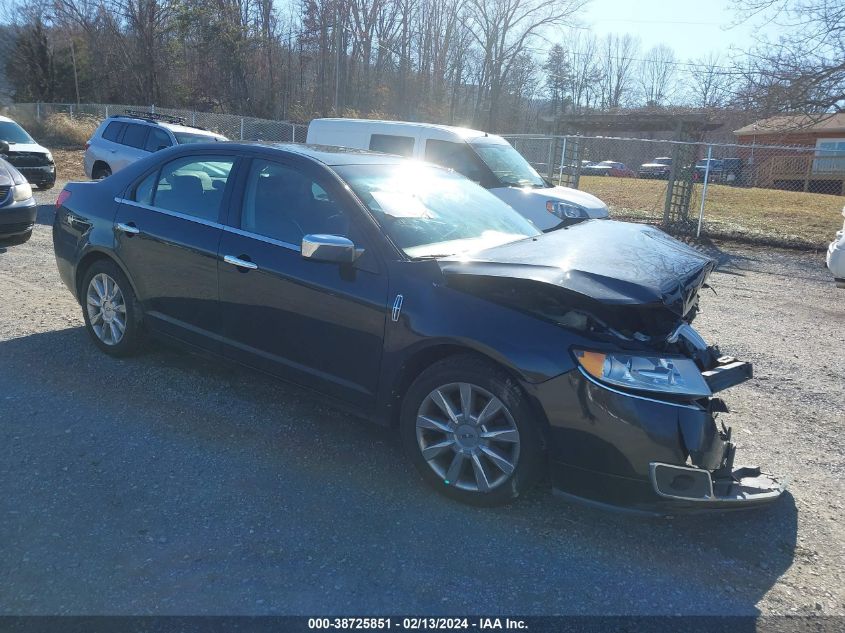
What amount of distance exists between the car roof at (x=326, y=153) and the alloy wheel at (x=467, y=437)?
1.66 m

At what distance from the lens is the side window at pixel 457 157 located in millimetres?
9429

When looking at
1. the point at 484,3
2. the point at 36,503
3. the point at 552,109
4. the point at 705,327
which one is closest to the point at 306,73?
the point at 484,3

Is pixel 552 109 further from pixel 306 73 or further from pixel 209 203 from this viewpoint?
pixel 209 203

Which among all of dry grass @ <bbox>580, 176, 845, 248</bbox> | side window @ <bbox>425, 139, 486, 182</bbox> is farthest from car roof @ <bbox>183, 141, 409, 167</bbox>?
dry grass @ <bbox>580, 176, 845, 248</bbox>

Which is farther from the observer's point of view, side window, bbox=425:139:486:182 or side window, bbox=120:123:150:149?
side window, bbox=120:123:150:149

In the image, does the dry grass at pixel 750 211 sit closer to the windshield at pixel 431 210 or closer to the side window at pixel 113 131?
the windshield at pixel 431 210

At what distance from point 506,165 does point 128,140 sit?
27.7 ft

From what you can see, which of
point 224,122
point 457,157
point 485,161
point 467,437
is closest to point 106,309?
point 467,437

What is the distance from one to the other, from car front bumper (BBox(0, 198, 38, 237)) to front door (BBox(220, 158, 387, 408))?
19.3 ft

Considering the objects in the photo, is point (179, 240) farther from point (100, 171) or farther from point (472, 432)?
point (100, 171)

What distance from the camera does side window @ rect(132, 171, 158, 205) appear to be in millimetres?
4805

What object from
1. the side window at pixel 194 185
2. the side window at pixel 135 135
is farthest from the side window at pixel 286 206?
the side window at pixel 135 135

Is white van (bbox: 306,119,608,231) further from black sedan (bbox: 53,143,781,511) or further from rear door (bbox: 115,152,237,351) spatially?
rear door (bbox: 115,152,237,351)

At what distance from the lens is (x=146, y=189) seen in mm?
4836
